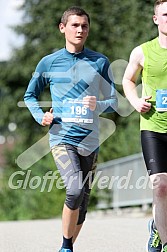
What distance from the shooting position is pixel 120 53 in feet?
108

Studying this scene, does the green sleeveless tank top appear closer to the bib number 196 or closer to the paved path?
the bib number 196

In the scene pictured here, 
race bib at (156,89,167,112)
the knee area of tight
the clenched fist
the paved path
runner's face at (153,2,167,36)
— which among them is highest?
runner's face at (153,2,167,36)

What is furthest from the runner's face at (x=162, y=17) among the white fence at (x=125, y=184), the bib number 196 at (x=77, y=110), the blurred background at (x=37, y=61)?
the blurred background at (x=37, y=61)

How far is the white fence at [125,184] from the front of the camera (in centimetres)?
2181

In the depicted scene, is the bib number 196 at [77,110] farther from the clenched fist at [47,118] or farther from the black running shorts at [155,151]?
the black running shorts at [155,151]

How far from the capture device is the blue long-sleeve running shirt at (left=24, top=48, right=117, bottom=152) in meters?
7.48

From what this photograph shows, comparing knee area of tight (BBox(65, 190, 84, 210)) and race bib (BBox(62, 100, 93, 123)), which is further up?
race bib (BBox(62, 100, 93, 123))

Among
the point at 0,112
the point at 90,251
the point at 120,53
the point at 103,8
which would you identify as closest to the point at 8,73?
the point at 0,112

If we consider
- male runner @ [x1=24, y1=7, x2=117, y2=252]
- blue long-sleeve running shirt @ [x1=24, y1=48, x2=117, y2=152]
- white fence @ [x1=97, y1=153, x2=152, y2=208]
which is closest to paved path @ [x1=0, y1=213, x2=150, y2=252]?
male runner @ [x1=24, y1=7, x2=117, y2=252]

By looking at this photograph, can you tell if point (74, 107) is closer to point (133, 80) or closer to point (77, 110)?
point (77, 110)

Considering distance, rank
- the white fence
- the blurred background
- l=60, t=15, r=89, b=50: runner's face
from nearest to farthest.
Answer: l=60, t=15, r=89, b=50: runner's face, the white fence, the blurred background

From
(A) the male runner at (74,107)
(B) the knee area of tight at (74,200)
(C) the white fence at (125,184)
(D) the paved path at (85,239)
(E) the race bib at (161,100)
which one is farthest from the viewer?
(C) the white fence at (125,184)

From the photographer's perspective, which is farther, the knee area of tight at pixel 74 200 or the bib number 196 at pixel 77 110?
the bib number 196 at pixel 77 110

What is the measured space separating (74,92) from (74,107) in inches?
7.4
